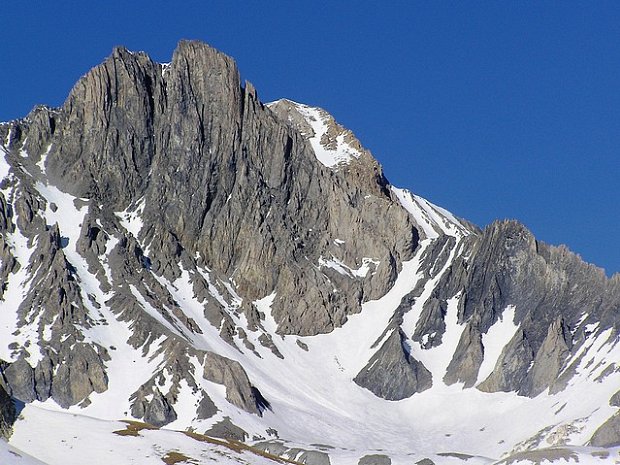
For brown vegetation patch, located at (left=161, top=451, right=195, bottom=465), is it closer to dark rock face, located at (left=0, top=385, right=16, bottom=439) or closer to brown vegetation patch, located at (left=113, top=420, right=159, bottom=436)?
brown vegetation patch, located at (left=113, top=420, right=159, bottom=436)

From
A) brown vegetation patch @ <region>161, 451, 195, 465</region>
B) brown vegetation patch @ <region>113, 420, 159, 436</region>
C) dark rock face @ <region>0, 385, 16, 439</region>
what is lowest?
dark rock face @ <region>0, 385, 16, 439</region>

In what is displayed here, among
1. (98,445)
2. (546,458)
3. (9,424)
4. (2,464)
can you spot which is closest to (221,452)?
(98,445)

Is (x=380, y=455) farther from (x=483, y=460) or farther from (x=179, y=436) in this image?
(x=179, y=436)

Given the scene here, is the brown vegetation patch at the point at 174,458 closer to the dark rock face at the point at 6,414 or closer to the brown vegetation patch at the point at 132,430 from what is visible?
the brown vegetation patch at the point at 132,430

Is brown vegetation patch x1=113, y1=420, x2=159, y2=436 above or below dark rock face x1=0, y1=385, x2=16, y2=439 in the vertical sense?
above

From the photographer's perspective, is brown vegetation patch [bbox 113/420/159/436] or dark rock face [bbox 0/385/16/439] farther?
brown vegetation patch [bbox 113/420/159/436]

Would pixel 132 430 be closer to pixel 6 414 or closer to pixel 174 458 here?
pixel 174 458

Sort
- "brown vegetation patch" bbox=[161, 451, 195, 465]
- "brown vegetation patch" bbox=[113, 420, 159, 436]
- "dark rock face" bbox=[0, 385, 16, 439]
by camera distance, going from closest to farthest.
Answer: "dark rock face" bbox=[0, 385, 16, 439], "brown vegetation patch" bbox=[161, 451, 195, 465], "brown vegetation patch" bbox=[113, 420, 159, 436]

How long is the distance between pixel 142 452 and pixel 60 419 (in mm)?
6321

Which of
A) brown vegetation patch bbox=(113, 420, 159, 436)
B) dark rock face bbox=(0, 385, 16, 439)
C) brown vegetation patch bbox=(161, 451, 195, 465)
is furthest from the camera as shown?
brown vegetation patch bbox=(113, 420, 159, 436)

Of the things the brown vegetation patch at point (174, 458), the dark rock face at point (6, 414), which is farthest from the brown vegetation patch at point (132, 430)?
the dark rock face at point (6, 414)

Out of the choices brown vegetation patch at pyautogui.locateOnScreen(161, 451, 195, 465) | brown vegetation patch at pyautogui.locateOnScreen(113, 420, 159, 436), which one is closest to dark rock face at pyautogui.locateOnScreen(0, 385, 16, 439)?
brown vegetation patch at pyautogui.locateOnScreen(113, 420, 159, 436)

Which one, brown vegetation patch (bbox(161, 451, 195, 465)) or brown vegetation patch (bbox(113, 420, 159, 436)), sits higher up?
brown vegetation patch (bbox(113, 420, 159, 436))

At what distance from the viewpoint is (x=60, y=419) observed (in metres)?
92.4
